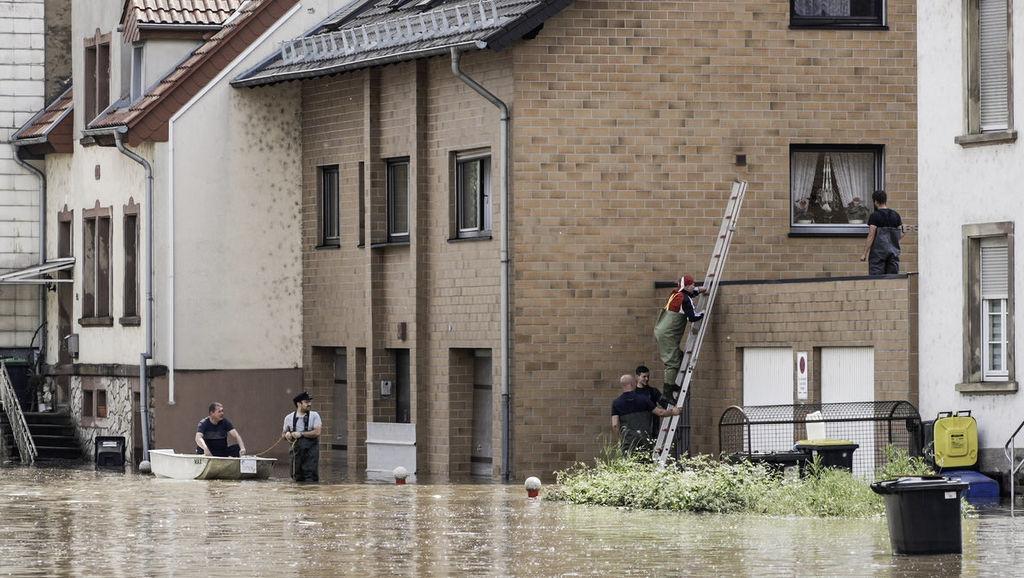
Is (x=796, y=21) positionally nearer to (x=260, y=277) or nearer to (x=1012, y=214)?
(x=1012, y=214)

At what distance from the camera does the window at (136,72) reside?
42.6 metres

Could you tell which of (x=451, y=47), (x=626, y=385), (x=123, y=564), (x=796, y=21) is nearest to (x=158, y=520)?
(x=123, y=564)

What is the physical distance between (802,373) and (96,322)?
15.9 metres

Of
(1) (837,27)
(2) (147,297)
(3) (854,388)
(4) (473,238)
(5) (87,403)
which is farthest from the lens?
(5) (87,403)

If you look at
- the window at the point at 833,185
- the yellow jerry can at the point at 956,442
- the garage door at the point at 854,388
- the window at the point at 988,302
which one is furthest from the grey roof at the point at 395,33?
the yellow jerry can at the point at 956,442

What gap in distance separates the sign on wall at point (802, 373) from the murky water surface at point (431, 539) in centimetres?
410

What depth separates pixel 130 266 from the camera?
42719 mm

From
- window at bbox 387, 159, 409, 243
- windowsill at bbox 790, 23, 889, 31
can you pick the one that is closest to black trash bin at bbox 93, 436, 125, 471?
window at bbox 387, 159, 409, 243

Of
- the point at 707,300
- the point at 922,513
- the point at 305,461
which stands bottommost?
the point at 305,461

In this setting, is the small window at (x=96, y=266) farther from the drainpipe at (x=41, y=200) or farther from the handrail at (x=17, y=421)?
the drainpipe at (x=41, y=200)

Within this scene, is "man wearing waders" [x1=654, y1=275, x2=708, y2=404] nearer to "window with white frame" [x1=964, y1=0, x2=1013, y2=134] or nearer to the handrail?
"window with white frame" [x1=964, y1=0, x2=1013, y2=134]

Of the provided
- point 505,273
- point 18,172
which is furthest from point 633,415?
point 18,172

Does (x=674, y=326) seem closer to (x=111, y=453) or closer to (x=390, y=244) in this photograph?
(x=390, y=244)

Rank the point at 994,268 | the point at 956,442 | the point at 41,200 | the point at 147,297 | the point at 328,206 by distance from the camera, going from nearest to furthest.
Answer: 1. the point at 956,442
2. the point at 994,268
3. the point at 147,297
4. the point at 328,206
5. the point at 41,200
